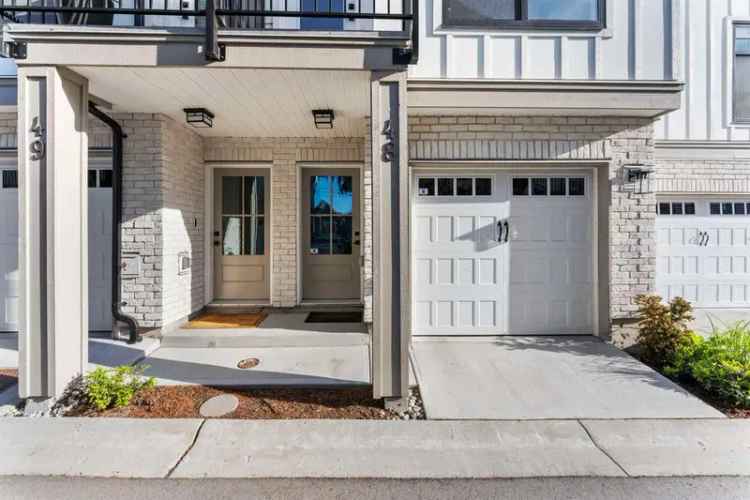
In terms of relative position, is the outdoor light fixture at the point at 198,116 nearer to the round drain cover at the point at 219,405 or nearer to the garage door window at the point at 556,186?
the round drain cover at the point at 219,405

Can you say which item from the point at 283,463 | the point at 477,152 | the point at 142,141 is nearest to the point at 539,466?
the point at 283,463

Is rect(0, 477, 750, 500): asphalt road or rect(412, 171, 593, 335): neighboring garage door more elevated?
rect(412, 171, 593, 335): neighboring garage door

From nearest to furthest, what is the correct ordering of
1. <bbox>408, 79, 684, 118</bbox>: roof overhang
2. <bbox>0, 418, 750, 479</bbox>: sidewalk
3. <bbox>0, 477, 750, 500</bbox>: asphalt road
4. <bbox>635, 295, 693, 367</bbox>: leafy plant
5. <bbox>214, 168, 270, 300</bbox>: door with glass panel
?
<bbox>0, 477, 750, 500</bbox>: asphalt road
<bbox>0, 418, 750, 479</bbox>: sidewalk
<bbox>635, 295, 693, 367</bbox>: leafy plant
<bbox>408, 79, 684, 118</bbox>: roof overhang
<bbox>214, 168, 270, 300</bbox>: door with glass panel

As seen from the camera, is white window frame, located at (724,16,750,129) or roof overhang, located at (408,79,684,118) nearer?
roof overhang, located at (408,79,684,118)

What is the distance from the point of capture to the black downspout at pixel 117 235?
184 inches

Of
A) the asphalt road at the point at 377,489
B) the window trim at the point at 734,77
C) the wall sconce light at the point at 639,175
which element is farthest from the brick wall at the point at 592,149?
the asphalt road at the point at 377,489

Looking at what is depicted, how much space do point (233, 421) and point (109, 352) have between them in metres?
2.34

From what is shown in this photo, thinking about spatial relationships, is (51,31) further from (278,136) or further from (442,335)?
(442,335)

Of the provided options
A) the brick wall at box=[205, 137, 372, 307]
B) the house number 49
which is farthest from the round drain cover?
the brick wall at box=[205, 137, 372, 307]

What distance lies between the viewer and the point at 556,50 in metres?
4.52

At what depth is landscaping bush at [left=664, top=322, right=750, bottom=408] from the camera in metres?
3.33

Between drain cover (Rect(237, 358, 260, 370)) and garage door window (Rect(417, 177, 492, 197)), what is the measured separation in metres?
2.82

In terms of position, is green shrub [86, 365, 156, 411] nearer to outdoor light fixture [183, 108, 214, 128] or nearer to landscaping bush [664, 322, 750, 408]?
outdoor light fixture [183, 108, 214, 128]

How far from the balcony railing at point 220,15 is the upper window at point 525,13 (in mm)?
743
